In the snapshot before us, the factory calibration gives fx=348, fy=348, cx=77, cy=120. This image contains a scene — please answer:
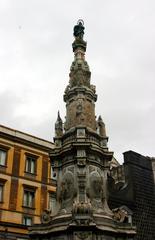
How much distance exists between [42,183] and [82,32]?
16.7 m

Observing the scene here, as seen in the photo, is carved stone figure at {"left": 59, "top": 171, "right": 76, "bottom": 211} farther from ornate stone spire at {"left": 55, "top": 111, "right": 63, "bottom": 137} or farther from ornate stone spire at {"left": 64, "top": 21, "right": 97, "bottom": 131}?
ornate stone spire at {"left": 64, "top": 21, "right": 97, "bottom": 131}

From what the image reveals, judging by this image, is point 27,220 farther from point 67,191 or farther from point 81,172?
point 81,172

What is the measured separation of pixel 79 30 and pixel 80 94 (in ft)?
14.4

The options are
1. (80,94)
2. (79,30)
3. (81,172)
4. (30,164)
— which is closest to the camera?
(81,172)

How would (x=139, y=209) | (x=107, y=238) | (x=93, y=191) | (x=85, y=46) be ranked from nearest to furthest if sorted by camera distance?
(x=107, y=238) < (x=93, y=191) < (x=85, y=46) < (x=139, y=209)

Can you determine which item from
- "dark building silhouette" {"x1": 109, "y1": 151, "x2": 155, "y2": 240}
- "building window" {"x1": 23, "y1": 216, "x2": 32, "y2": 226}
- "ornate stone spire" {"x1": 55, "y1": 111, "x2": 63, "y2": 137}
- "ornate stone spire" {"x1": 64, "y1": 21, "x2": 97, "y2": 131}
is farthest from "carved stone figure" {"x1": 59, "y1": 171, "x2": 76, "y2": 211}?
"building window" {"x1": 23, "y1": 216, "x2": 32, "y2": 226}

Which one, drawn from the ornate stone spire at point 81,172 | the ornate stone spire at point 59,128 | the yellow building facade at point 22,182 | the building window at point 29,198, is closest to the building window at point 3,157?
the yellow building facade at point 22,182

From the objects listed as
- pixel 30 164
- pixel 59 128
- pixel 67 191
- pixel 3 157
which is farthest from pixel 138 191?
pixel 67 191

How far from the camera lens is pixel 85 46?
1880 centimetres

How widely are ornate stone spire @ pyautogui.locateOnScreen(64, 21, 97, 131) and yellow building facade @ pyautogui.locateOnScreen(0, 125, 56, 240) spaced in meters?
14.4

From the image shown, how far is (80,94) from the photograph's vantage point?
1669 centimetres

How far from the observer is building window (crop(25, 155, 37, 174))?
3148 cm

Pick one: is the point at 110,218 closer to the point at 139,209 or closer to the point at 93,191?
the point at 93,191

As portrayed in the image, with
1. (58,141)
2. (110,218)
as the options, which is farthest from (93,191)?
(58,141)
